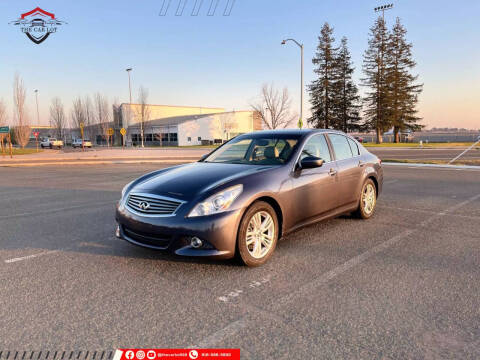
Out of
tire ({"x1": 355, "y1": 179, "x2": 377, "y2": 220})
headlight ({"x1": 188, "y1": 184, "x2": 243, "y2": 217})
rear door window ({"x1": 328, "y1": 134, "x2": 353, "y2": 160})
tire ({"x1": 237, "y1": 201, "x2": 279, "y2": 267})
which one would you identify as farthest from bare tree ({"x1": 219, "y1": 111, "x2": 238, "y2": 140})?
headlight ({"x1": 188, "y1": 184, "x2": 243, "y2": 217})

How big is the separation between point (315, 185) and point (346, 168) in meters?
1.01

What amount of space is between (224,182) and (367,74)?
5947 centimetres

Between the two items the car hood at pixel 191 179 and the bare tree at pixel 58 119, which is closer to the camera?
the car hood at pixel 191 179

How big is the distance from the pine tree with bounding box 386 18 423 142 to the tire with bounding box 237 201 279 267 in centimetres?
5662

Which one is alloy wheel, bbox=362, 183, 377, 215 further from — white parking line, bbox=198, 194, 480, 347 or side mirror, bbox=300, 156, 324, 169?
side mirror, bbox=300, 156, 324, 169

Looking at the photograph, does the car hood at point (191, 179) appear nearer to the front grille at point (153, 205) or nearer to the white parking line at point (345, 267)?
the front grille at point (153, 205)

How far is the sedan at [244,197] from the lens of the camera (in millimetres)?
3701

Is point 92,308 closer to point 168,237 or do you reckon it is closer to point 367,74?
point 168,237

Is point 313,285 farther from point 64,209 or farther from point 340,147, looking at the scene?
point 64,209

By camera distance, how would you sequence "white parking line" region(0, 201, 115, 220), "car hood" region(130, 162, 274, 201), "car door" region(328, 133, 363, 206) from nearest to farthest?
"car hood" region(130, 162, 274, 201), "car door" region(328, 133, 363, 206), "white parking line" region(0, 201, 115, 220)

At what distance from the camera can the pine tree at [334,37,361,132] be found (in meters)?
59.0

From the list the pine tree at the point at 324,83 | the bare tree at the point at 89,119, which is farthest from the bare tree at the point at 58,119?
the pine tree at the point at 324,83

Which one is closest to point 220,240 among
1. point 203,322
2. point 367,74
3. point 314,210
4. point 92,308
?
point 203,322

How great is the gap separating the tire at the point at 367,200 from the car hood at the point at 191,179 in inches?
91.9
